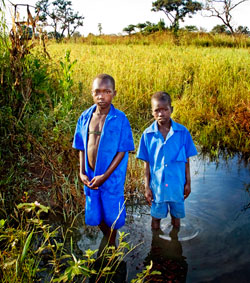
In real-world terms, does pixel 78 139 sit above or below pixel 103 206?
above

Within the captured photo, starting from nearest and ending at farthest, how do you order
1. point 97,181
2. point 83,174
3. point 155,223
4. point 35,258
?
point 35,258 < point 97,181 < point 83,174 < point 155,223

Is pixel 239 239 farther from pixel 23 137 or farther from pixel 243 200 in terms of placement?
pixel 23 137

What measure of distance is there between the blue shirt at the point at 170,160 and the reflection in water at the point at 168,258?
0.38 m

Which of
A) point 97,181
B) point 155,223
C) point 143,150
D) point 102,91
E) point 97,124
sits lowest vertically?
point 155,223

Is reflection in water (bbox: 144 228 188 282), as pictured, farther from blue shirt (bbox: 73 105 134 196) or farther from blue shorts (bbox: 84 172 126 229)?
blue shirt (bbox: 73 105 134 196)

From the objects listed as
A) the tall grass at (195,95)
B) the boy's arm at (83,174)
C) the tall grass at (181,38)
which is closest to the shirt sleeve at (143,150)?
the boy's arm at (83,174)

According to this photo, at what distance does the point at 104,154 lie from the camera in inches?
88.1

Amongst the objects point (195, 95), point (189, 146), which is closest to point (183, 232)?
point (189, 146)

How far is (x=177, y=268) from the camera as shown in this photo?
231cm

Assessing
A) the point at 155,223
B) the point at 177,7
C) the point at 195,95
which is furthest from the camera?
the point at 177,7

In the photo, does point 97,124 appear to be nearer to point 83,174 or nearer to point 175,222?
point 83,174

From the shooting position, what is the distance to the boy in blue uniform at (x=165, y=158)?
2.46m

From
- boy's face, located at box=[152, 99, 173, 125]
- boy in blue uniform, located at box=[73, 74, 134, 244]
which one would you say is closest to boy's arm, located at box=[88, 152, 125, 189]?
boy in blue uniform, located at box=[73, 74, 134, 244]

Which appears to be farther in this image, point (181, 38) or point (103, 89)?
point (181, 38)
